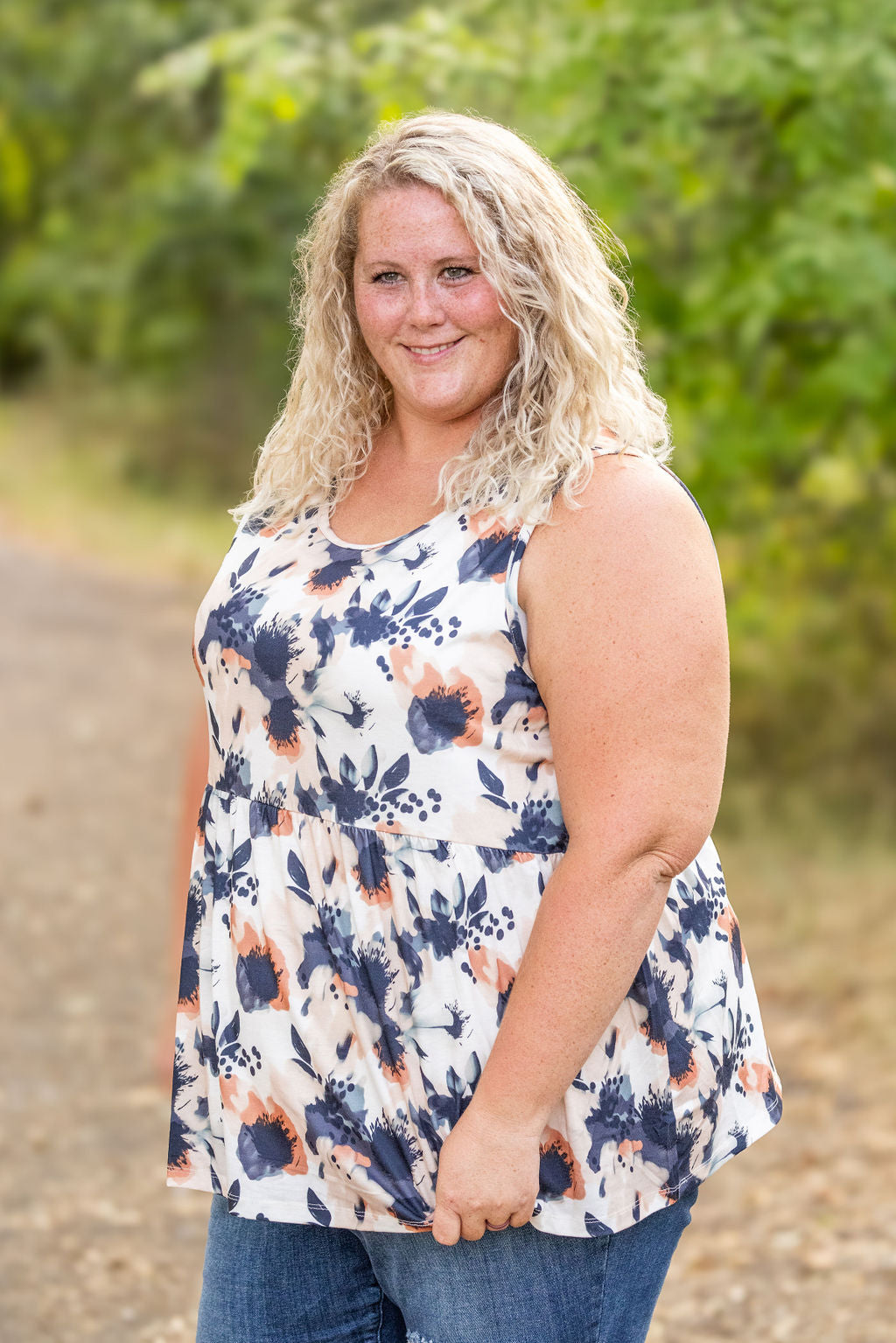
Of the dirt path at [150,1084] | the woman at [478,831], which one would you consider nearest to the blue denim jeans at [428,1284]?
the woman at [478,831]

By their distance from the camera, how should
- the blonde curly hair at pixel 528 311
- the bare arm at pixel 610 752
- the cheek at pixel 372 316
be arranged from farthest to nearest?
the cheek at pixel 372 316 < the blonde curly hair at pixel 528 311 < the bare arm at pixel 610 752

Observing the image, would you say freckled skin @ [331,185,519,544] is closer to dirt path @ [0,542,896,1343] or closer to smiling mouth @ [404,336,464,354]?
smiling mouth @ [404,336,464,354]

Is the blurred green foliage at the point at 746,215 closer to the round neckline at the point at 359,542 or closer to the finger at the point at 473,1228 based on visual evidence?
the round neckline at the point at 359,542

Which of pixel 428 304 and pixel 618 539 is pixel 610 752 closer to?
pixel 618 539

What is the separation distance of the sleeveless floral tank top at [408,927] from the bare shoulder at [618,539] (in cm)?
3

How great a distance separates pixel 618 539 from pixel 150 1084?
10.9ft

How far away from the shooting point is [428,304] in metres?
1.51

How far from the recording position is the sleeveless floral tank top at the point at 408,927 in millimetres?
1408

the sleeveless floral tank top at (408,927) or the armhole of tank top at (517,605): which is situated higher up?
the armhole of tank top at (517,605)

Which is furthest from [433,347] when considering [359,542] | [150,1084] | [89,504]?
Result: [89,504]

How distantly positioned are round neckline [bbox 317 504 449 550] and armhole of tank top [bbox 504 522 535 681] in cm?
11

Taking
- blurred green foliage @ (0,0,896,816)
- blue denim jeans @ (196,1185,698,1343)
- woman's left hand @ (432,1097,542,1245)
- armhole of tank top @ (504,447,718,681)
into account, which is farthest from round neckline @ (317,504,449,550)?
blurred green foliage @ (0,0,896,816)

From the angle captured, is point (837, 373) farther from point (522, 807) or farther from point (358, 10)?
point (522, 807)

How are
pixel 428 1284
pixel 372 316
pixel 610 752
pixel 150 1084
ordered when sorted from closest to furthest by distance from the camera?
pixel 610 752 → pixel 428 1284 → pixel 372 316 → pixel 150 1084
